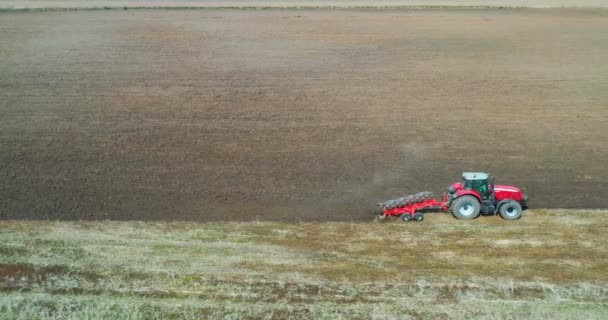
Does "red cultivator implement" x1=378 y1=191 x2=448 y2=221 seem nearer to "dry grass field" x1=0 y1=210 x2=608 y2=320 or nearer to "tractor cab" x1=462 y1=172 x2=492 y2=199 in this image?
"dry grass field" x1=0 y1=210 x2=608 y2=320

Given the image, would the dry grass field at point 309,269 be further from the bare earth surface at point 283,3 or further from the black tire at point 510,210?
the bare earth surface at point 283,3

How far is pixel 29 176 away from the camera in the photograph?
65.6ft

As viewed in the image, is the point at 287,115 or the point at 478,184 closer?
the point at 478,184

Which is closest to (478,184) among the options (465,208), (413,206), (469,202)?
(469,202)

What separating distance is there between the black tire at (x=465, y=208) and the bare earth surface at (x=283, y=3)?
107 feet

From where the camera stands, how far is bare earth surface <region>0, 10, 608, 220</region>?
757 inches

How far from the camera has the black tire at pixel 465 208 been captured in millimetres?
17109

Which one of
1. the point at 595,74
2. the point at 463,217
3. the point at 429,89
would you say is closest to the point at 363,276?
the point at 463,217

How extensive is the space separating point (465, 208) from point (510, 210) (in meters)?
1.08

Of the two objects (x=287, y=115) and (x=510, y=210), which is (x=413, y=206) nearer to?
(x=510, y=210)

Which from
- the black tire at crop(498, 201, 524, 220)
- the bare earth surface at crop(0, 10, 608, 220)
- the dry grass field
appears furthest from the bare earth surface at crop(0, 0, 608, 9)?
the dry grass field

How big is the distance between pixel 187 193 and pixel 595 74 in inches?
804

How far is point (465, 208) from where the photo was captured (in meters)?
17.3

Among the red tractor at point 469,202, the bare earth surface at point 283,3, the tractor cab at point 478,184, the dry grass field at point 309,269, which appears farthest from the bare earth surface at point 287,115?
the bare earth surface at point 283,3
